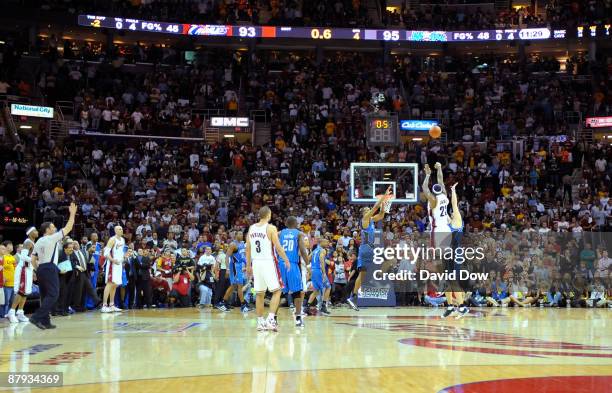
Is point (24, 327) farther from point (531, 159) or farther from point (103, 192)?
point (531, 159)

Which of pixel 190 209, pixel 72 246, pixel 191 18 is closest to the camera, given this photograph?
pixel 72 246

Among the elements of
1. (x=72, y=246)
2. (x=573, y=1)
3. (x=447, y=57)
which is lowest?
(x=72, y=246)

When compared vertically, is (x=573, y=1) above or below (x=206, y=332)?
above

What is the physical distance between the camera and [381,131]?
2908 cm

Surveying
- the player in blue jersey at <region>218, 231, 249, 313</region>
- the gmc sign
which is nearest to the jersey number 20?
the player in blue jersey at <region>218, 231, 249, 313</region>

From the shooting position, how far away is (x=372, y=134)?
2900cm

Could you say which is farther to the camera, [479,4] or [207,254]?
[479,4]

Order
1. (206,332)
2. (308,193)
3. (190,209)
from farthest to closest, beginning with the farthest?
1. (308,193)
2. (190,209)
3. (206,332)

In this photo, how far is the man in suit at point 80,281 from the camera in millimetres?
18969

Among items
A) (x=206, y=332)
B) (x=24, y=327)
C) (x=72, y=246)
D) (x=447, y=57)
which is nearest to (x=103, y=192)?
(x=72, y=246)

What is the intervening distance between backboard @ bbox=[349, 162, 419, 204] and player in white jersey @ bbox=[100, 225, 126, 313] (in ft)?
22.7

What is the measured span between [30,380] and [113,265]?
1201 cm

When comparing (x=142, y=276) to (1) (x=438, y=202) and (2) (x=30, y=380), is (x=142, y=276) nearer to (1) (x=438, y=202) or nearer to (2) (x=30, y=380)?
(1) (x=438, y=202)

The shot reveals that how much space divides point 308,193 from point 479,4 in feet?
67.5
